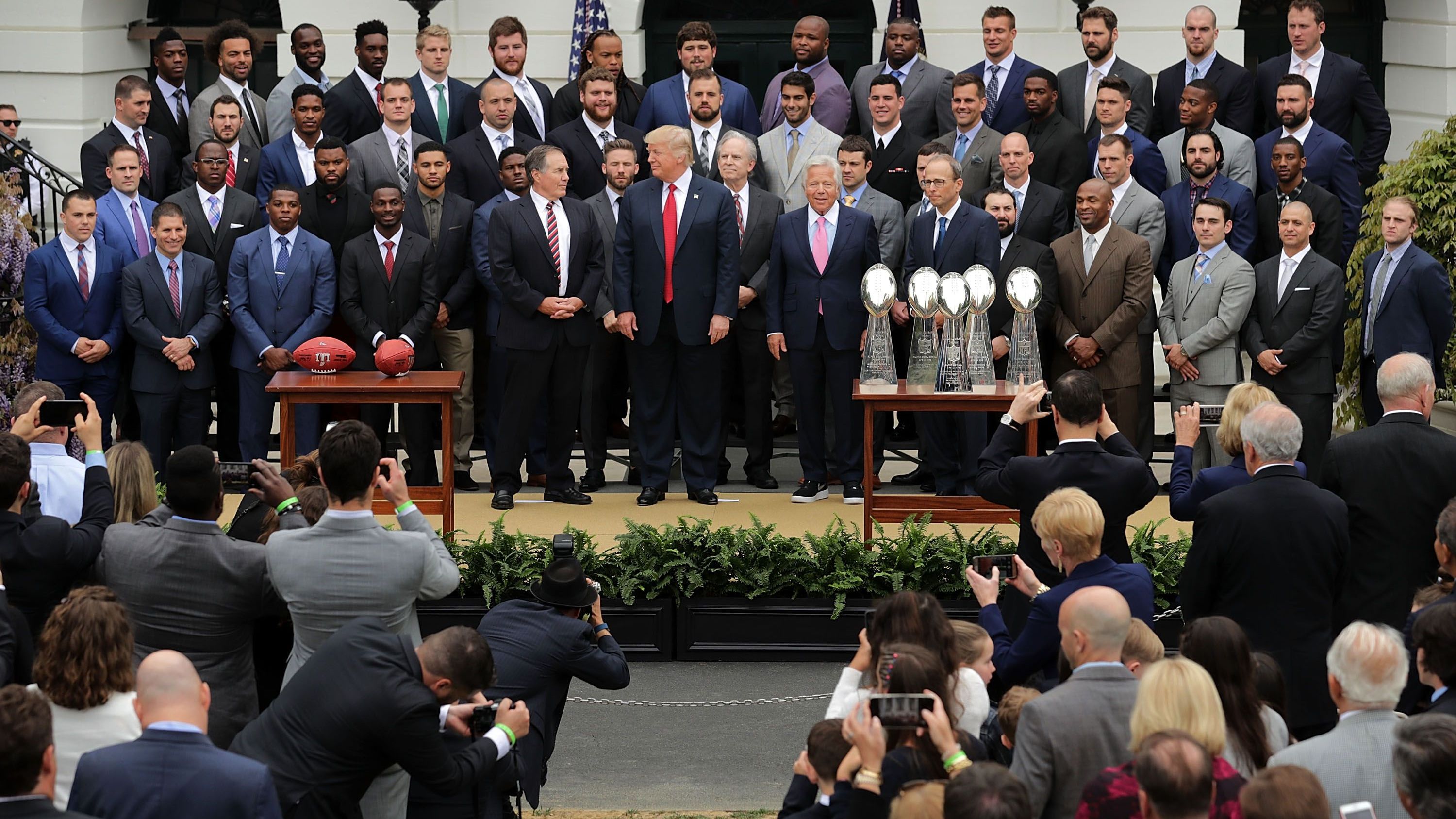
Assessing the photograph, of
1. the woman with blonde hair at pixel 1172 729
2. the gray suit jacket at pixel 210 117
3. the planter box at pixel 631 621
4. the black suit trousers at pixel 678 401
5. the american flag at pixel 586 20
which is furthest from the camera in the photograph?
the american flag at pixel 586 20

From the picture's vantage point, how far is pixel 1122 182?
999 centimetres

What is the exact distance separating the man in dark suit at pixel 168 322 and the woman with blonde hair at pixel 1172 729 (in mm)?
6946

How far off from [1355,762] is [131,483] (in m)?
3.93

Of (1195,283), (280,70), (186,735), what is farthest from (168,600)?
(280,70)

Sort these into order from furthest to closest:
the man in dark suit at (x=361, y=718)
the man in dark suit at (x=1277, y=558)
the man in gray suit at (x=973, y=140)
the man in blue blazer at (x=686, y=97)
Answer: the man in blue blazer at (x=686, y=97), the man in gray suit at (x=973, y=140), the man in dark suit at (x=1277, y=558), the man in dark suit at (x=361, y=718)

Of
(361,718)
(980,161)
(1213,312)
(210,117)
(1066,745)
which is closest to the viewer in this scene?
(1066,745)

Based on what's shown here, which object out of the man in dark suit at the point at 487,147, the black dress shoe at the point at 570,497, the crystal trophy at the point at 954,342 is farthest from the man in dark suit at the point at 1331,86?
the black dress shoe at the point at 570,497

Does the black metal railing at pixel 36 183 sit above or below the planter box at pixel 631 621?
above

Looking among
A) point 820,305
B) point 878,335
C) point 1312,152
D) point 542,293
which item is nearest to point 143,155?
point 542,293

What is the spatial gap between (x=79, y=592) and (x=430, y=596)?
1.08 metres

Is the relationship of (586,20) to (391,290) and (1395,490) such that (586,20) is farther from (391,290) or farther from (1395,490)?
(1395,490)

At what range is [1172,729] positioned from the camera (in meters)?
3.85

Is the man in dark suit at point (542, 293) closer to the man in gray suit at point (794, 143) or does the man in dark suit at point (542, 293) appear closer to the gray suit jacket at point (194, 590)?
the man in gray suit at point (794, 143)

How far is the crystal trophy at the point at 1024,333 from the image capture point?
888cm
